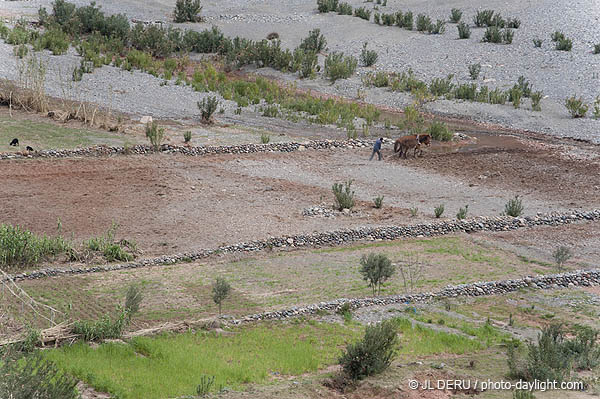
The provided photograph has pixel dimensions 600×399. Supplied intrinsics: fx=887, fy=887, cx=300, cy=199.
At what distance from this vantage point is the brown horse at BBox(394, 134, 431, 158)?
28.1 m

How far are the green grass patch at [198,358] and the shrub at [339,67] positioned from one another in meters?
27.4

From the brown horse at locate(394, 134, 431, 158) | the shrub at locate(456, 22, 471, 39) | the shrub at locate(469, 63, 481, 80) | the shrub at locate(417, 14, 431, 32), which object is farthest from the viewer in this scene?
the shrub at locate(417, 14, 431, 32)

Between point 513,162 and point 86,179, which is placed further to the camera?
point 513,162

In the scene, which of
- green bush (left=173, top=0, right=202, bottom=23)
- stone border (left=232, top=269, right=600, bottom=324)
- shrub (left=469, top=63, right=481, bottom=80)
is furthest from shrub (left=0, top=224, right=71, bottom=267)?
green bush (left=173, top=0, right=202, bottom=23)

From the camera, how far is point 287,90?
37.6m

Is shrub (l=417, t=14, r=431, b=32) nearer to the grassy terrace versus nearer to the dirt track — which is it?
the dirt track

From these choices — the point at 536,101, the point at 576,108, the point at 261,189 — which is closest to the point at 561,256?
the point at 261,189

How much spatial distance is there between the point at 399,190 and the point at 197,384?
14.3 m

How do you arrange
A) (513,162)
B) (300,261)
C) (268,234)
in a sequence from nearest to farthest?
(300,261) < (268,234) < (513,162)

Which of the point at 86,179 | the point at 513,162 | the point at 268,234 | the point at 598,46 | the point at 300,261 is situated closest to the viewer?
the point at 300,261

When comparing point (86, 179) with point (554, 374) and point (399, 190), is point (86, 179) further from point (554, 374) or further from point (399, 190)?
point (554, 374)

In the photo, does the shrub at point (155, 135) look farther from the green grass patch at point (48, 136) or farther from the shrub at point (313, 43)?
the shrub at point (313, 43)

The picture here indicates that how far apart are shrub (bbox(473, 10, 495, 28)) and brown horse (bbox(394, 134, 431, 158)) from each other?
21618 mm

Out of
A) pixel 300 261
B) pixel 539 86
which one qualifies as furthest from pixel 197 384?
pixel 539 86
